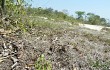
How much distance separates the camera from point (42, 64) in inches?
241

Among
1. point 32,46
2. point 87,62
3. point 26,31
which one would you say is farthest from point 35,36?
point 87,62

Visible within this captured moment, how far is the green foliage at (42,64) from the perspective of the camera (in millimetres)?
6031

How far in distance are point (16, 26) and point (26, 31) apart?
252 mm

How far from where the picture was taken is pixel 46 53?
22.0 feet

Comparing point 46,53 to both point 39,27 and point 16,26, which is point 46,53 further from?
point 39,27

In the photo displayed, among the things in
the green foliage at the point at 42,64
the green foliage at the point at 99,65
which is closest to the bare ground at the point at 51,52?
the green foliage at the point at 99,65

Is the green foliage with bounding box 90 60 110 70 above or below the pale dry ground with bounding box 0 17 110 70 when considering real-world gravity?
below

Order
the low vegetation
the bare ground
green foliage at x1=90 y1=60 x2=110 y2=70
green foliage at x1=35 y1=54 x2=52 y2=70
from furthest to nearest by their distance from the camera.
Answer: green foliage at x1=90 y1=60 x2=110 y2=70
the low vegetation
the bare ground
green foliage at x1=35 y1=54 x2=52 y2=70

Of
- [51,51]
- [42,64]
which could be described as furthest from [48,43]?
[42,64]

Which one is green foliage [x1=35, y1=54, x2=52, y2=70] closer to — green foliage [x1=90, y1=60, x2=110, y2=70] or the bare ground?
the bare ground

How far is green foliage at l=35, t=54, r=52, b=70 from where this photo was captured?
603cm

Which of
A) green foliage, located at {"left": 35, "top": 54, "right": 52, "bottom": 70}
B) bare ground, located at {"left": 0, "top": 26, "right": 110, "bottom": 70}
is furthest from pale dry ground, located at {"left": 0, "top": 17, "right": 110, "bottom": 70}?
green foliage, located at {"left": 35, "top": 54, "right": 52, "bottom": 70}

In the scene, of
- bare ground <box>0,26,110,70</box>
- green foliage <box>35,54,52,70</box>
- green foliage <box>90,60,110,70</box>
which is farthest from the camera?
green foliage <box>90,60,110,70</box>

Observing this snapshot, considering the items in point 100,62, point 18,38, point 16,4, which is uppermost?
point 16,4
